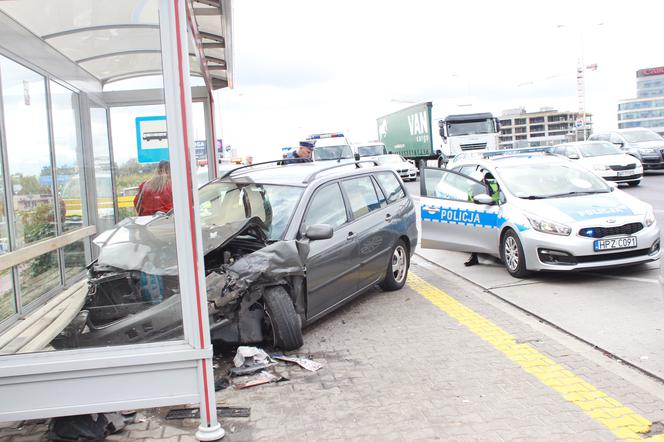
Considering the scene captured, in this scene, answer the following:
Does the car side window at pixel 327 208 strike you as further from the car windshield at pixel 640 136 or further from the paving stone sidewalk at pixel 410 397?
the car windshield at pixel 640 136

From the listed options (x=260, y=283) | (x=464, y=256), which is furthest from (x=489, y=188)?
(x=260, y=283)

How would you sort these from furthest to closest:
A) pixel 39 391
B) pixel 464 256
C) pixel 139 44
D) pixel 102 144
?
pixel 464 256, pixel 102 144, pixel 139 44, pixel 39 391

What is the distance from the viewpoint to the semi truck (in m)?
27.4

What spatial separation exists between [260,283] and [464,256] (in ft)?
18.4

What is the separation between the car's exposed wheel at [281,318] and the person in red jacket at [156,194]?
1217 millimetres

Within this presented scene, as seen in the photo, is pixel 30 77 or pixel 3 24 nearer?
pixel 3 24

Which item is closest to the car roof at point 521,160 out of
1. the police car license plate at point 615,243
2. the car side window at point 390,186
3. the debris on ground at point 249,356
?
the car side window at point 390,186

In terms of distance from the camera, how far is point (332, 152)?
26.5 m

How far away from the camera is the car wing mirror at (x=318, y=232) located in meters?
5.45

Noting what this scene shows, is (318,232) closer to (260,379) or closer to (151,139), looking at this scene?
(260,379)

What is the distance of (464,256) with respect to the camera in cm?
980

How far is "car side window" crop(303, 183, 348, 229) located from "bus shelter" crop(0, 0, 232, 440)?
1773mm

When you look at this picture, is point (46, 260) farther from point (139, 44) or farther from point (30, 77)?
point (139, 44)

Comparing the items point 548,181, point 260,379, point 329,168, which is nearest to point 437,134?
point 548,181
